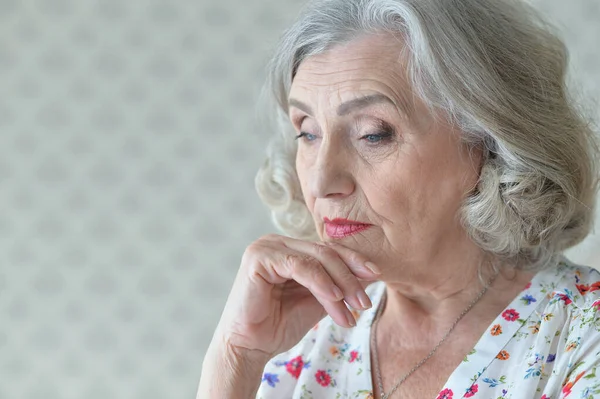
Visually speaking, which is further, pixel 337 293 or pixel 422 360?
pixel 422 360

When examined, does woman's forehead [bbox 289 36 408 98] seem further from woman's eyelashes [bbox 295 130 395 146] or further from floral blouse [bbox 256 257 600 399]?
floral blouse [bbox 256 257 600 399]

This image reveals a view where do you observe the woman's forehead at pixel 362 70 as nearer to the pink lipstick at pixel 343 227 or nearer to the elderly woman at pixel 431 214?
the elderly woman at pixel 431 214

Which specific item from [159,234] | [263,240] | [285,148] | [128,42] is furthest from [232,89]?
[263,240]

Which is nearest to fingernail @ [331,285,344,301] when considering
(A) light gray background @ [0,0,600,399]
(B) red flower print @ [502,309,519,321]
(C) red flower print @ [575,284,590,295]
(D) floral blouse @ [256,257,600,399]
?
(D) floral blouse @ [256,257,600,399]

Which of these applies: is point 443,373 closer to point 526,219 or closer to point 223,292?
point 526,219

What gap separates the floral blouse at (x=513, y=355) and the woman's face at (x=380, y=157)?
0.75 feet

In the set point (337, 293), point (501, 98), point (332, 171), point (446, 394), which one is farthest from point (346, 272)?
point (501, 98)

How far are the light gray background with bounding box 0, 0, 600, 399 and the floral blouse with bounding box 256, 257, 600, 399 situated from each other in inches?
59.0

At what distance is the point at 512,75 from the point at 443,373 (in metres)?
0.61

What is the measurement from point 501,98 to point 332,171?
1.15ft

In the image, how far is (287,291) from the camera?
1.76 m

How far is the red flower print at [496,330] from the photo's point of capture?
162cm

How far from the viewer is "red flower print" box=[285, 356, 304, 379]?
1818 mm

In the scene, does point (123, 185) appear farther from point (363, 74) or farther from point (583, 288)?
point (583, 288)
